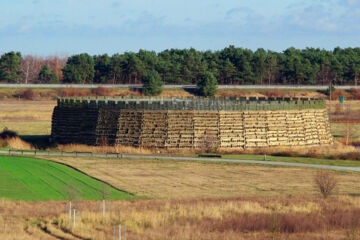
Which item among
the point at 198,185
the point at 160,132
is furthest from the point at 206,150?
the point at 198,185

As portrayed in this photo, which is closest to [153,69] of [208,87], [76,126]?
[208,87]

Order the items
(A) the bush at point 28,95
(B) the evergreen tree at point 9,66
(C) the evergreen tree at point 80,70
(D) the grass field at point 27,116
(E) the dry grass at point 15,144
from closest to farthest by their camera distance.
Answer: (E) the dry grass at point 15,144, (D) the grass field at point 27,116, (A) the bush at point 28,95, (B) the evergreen tree at point 9,66, (C) the evergreen tree at point 80,70

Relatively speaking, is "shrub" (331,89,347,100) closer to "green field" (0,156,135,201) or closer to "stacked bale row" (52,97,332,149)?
"stacked bale row" (52,97,332,149)

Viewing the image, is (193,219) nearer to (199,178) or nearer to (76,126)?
(199,178)

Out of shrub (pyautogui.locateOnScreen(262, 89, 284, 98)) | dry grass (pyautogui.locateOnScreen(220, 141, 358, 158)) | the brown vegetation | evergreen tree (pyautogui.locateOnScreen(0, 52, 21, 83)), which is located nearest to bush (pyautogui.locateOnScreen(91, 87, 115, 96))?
evergreen tree (pyautogui.locateOnScreen(0, 52, 21, 83))

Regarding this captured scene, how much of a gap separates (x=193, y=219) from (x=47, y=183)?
60.0 ft

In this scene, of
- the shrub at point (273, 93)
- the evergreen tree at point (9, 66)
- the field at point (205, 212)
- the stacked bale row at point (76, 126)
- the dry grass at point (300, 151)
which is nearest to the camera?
the field at point (205, 212)

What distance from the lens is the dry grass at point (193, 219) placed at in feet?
110

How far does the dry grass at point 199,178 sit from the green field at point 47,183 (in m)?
1.78

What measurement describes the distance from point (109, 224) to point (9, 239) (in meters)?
5.89

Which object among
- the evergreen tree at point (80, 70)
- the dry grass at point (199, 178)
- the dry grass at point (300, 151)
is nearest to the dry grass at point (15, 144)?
the dry grass at point (199, 178)

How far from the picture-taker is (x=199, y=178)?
56438mm

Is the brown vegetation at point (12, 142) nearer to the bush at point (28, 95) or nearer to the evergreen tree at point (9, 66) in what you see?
the bush at point (28, 95)

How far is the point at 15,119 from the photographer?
119250 millimetres
